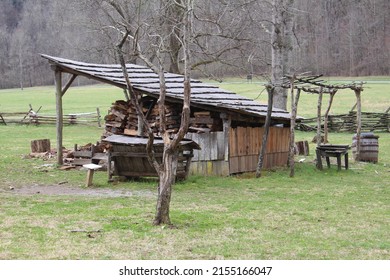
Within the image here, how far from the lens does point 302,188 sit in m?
14.8

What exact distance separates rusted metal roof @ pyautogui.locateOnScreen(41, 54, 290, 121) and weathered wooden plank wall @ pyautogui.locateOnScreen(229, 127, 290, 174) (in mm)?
590

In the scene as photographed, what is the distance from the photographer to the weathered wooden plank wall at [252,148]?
56.7 feet

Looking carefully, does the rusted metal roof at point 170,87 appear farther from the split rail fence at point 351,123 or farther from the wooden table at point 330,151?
the split rail fence at point 351,123

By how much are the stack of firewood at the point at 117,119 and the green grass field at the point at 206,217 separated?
2034mm

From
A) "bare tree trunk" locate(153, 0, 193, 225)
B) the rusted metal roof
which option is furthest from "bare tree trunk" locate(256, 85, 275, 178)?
"bare tree trunk" locate(153, 0, 193, 225)

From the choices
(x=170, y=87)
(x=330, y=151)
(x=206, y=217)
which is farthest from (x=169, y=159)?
(x=330, y=151)

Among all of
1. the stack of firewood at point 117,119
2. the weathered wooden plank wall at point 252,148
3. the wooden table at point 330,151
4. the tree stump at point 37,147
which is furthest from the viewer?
the tree stump at point 37,147

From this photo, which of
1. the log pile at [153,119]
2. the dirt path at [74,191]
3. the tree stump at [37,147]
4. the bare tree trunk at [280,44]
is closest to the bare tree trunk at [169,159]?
the dirt path at [74,191]

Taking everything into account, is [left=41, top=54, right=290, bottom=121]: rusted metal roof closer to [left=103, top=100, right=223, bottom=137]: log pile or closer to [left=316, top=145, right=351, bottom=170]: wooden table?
[left=103, top=100, right=223, bottom=137]: log pile

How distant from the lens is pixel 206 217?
418 inches

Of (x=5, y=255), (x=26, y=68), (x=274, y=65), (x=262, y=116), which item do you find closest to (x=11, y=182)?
(x=262, y=116)

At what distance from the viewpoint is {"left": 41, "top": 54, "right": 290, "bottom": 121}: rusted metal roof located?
1661 centimetres

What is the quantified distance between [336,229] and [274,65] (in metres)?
14.7

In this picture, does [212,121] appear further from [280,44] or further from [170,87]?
[280,44]
